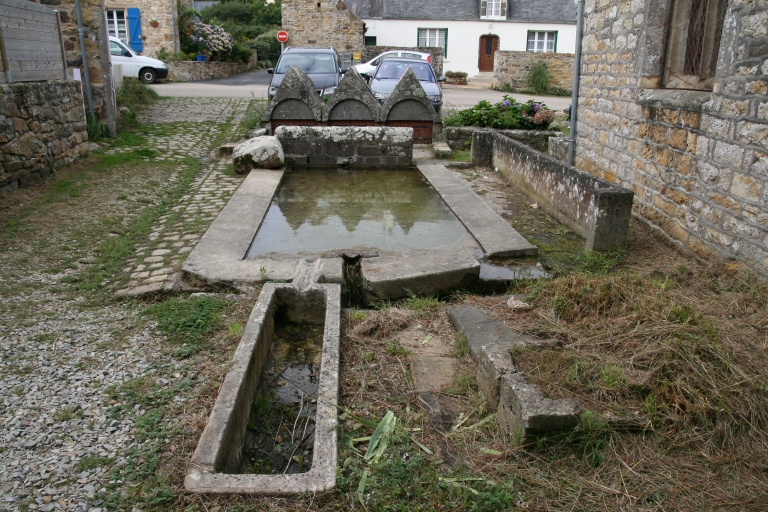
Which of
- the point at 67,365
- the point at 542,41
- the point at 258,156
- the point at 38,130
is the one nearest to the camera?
the point at 67,365

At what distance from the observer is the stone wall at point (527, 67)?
24344mm

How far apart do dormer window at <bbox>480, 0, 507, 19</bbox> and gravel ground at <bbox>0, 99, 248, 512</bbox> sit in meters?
29.5

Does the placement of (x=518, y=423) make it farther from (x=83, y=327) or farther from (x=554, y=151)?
(x=554, y=151)

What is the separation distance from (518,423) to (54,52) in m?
9.16

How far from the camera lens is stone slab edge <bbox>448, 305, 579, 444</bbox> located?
106 inches

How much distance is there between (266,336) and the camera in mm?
3879

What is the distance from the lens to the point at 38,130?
793cm

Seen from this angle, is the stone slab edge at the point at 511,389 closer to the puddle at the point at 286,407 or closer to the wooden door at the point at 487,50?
the puddle at the point at 286,407

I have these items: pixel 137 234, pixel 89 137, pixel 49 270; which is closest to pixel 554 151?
pixel 137 234

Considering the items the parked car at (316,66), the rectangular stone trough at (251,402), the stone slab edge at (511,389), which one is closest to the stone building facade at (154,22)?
the parked car at (316,66)

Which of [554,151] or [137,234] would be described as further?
[554,151]

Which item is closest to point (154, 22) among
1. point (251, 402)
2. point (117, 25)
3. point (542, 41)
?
point (117, 25)

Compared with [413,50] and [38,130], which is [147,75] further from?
[38,130]

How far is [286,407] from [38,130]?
262 inches
